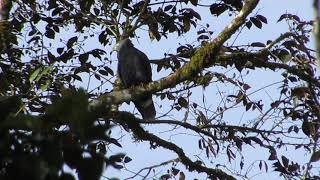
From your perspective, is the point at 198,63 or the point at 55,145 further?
the point at 198,63

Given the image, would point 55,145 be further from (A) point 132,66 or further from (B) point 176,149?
(A) point 132,66

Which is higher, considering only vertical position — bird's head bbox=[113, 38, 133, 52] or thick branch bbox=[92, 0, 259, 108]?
bird's head bbox=[113, 38, 133, 52]

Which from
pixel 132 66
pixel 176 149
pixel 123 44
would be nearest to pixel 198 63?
pixel 176 149

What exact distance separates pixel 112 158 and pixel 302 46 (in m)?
2.40

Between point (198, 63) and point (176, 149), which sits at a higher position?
point (198, 63)

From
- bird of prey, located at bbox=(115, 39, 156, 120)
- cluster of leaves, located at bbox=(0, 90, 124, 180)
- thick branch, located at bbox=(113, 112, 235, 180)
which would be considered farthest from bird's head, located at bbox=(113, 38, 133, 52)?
cluster of leaves, located at bbox=(0, 90, 124, 180)

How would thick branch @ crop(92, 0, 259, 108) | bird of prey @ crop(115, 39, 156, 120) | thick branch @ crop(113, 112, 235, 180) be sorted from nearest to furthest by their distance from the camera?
thick branch @ crop(92, 0, 259, 108) < thick branch @ crop(113, 112, 235, 180) < bird of prey @ crop(115, 39, 156, 120)

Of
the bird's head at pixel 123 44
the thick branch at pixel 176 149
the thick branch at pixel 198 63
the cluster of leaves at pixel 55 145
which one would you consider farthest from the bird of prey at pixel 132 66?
the cluster of leaves at pixel 55 145

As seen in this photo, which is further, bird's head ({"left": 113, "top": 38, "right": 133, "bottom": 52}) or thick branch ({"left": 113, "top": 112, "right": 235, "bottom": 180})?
bird's head ({"left": 113, "top": 38, "right": 133, "bottom": 52})

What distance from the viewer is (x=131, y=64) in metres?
6.17

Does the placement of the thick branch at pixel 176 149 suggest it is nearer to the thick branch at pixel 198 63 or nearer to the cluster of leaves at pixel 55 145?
the thick branch at pixel 198 63

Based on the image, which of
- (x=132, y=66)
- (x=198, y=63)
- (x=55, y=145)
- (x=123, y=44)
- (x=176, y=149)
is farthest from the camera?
(x=132, y=66)

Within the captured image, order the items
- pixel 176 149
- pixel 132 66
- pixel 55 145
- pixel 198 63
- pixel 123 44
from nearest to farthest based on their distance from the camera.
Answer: pixel 55 145, pixel 198 63, pixel 176 149, pixel 123 44, pixel 132 66

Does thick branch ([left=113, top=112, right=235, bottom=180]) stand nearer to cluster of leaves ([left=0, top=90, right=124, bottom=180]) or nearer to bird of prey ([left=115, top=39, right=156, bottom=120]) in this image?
bird of prey ([left=115, top=39, right=156, bottom=120])
